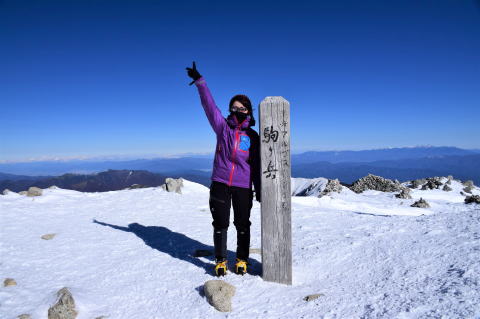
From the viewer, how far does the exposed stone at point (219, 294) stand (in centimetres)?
321

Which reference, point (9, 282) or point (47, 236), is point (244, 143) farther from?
point (47, 236)

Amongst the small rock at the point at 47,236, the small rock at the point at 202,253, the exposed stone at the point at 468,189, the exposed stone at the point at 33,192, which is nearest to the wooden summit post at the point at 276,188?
the small rock at the point at 202,253

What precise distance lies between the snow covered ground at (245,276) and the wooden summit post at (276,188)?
1.13ft

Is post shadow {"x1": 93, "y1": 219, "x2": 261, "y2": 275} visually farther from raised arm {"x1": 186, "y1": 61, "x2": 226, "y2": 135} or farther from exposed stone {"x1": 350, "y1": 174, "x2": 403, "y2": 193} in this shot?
exposed stone {"x1": 350, "y1": 174, "x2": 403, "y2": 193}

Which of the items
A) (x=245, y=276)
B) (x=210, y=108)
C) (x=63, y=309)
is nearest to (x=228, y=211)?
(x=245, y=276)

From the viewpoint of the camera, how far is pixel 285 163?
3.71 metres

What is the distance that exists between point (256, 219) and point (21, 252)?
5.85 meters

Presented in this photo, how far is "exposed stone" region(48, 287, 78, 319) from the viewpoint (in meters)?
3.33

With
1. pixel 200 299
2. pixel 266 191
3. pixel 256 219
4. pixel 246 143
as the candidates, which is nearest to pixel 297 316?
pixel 200 299

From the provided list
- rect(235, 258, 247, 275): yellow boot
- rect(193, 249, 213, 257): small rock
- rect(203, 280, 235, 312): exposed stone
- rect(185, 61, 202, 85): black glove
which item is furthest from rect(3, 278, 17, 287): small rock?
rect(185, 61, 202, 85): black glove

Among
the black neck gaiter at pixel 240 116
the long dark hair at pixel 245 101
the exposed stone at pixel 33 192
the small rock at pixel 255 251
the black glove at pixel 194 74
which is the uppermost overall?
the black glove at pixel 194 74

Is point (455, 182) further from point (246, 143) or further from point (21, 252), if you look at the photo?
point (21, 252)

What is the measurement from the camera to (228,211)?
13.6ft

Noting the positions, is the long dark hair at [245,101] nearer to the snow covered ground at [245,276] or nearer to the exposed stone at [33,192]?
the snow covered ground at [245,276]
